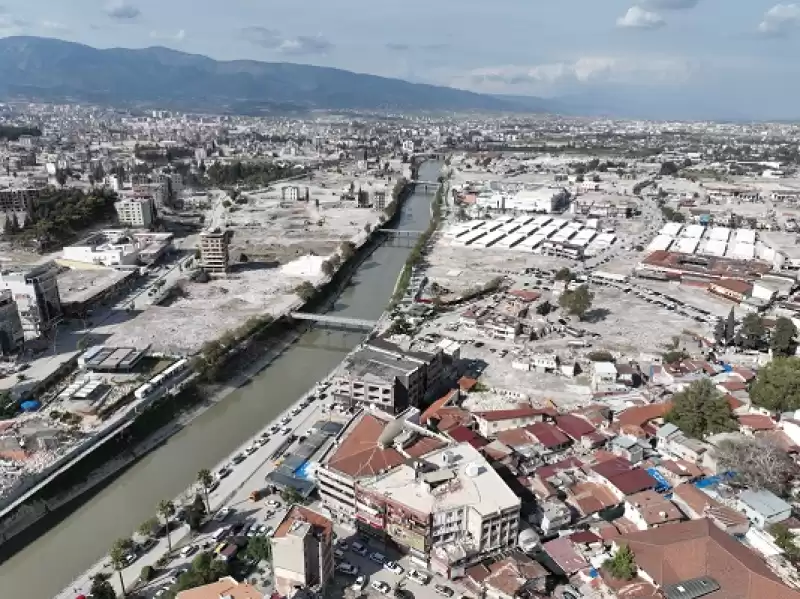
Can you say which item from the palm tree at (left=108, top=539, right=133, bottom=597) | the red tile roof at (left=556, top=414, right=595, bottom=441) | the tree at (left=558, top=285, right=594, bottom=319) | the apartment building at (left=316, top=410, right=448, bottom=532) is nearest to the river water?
the palm tree at (left=108, top=539, right=133, bottom=597)

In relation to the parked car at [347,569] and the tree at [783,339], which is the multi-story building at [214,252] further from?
the tree at [783,339]

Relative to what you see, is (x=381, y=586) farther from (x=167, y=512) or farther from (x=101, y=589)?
(x=101, y=589)

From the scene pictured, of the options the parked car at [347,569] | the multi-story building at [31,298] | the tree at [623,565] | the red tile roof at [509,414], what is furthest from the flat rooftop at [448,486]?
the multi-story building at [31,298]

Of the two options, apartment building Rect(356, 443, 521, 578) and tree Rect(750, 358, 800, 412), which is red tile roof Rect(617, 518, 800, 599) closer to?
apartment building Rect(356, 443, 521, 578)

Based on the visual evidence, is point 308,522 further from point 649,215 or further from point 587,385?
point 649,215

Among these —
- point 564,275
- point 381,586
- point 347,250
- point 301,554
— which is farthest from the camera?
point 347,250

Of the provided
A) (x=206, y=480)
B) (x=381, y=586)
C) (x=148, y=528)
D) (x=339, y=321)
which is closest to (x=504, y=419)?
(x=381, y=586)
